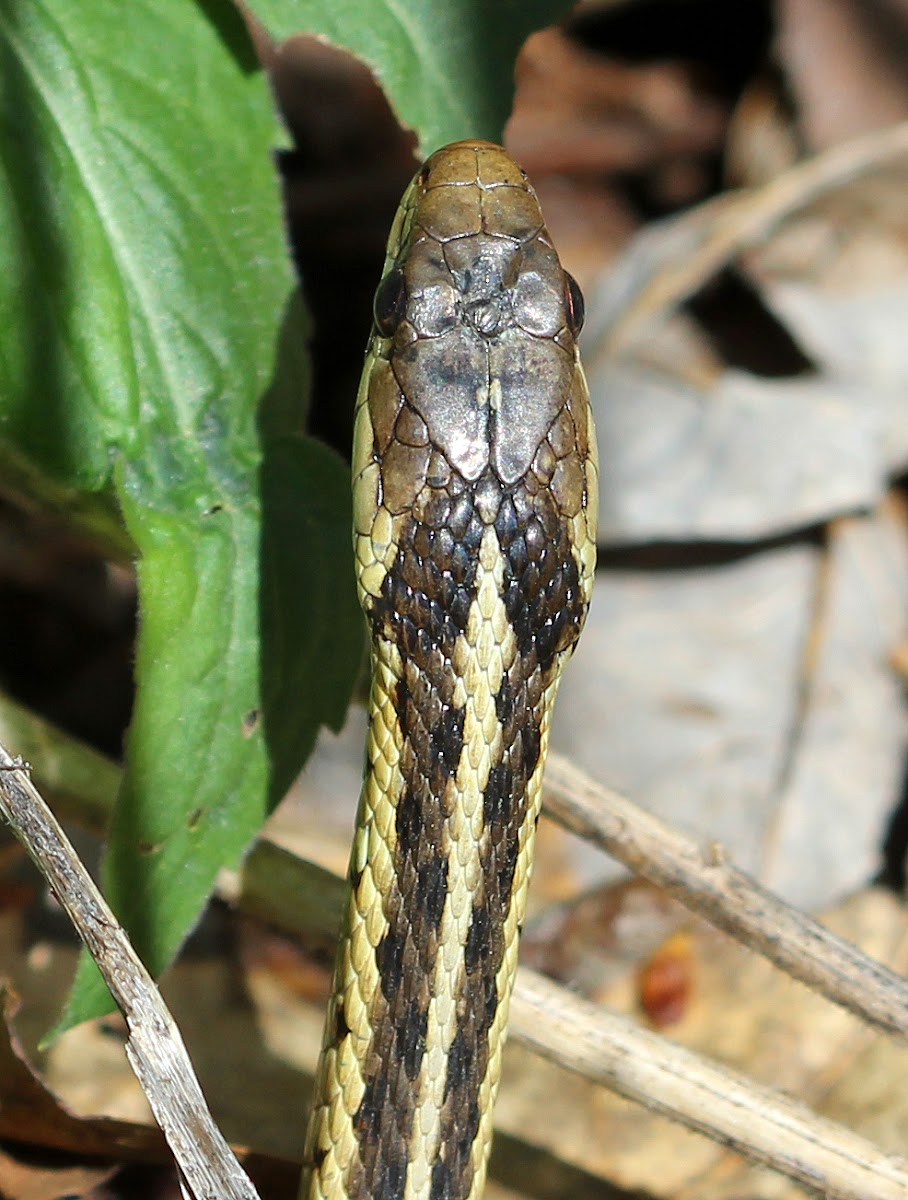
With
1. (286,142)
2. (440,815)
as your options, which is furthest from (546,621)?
(286,142)

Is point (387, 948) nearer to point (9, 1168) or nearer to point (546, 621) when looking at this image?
point (546, 621)

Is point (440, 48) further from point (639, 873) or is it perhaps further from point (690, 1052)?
point (690, 1052)

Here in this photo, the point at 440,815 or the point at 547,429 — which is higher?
the point at 547,429

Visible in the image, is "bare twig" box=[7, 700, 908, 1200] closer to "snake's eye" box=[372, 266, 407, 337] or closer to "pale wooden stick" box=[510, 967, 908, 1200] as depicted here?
"pale wooden stick" box=[510, 967, 908, 1200]

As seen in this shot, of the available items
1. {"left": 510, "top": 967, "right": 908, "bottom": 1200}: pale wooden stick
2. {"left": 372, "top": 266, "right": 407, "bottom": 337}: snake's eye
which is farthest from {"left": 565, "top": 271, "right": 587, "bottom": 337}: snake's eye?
{"left": 510, "top": 967, "right": 908, "bottom": 1200}: pale wooden stick

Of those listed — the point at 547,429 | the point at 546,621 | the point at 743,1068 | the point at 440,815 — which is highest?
the point at 547,429

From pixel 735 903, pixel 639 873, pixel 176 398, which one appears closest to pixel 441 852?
pixel 639 873
